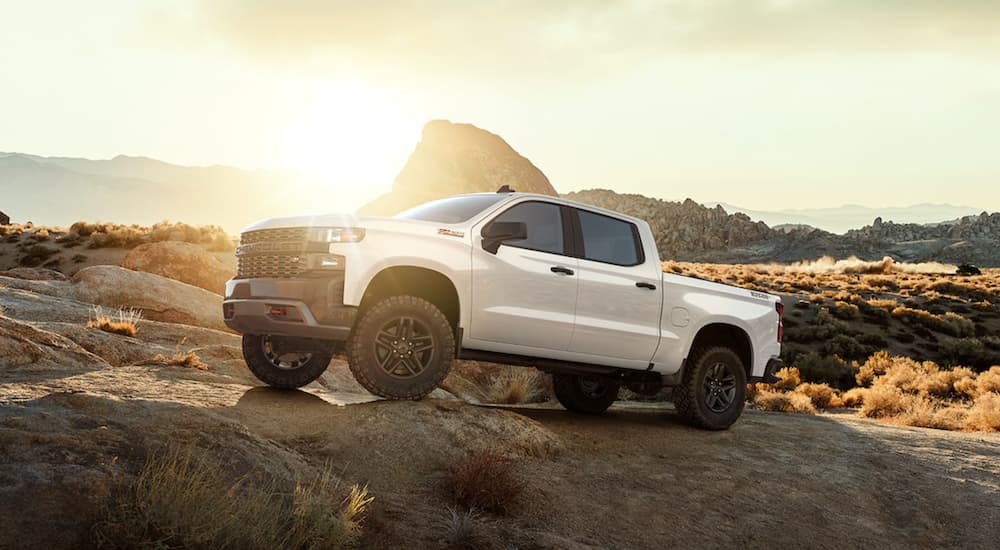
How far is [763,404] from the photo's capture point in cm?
1702

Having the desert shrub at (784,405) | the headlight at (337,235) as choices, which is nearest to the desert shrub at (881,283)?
the desert shrub at (784,405)

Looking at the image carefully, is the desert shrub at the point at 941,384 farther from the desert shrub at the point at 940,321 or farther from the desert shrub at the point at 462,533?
the desert shrub at the point at 940,321

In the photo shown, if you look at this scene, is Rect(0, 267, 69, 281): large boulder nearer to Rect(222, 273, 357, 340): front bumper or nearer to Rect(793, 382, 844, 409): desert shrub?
Rect(222, 273, 357, 340): front bumper

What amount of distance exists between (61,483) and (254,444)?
5.65 ft

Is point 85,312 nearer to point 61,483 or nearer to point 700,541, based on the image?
point 61,483

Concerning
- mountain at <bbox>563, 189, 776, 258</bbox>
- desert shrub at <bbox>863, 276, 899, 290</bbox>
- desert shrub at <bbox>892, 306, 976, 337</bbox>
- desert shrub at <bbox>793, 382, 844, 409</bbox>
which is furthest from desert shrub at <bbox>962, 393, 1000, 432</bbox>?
mountain at <bbox>563, 189, 776, 258</bbox>

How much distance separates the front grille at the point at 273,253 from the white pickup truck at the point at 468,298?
0.01m

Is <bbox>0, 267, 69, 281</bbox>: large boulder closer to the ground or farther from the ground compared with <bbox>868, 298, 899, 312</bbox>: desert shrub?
closer to the ground

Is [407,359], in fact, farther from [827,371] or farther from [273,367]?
[827,371]

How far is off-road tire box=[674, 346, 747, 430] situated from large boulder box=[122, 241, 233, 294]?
637 inches

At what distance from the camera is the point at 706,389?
10461mm

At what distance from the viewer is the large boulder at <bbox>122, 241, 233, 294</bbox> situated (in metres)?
23.1

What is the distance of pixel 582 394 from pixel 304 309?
5.31 meters

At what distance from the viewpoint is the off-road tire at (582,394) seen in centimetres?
1167
